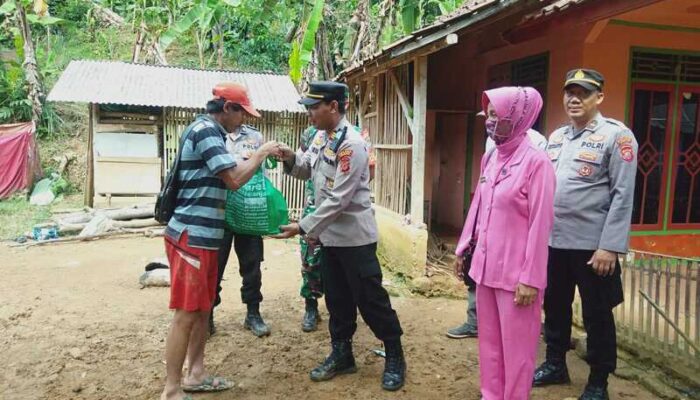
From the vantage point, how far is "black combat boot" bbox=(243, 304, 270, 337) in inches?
168

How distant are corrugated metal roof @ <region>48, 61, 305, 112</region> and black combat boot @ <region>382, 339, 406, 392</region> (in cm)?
757

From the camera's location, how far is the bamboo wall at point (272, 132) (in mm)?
10320

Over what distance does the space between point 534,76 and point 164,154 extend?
24.0 feet

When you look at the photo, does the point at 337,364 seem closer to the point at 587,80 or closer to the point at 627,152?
the point at 627,152

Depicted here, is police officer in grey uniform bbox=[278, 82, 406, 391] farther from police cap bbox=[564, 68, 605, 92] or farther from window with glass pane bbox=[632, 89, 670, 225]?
window with glass pane bbox=[632, 89, 670, 225]

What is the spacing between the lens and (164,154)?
10398mm

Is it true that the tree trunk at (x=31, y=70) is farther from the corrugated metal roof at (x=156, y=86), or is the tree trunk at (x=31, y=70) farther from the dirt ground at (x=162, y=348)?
the dirt ground at (x=162, y=348)

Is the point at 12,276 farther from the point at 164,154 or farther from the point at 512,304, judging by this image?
the point at 512,304

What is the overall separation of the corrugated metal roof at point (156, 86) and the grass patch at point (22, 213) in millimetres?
2339

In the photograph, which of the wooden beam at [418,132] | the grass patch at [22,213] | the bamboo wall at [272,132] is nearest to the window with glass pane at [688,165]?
the wooden beam at [418,132]

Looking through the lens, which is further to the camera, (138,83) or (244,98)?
(138,83)

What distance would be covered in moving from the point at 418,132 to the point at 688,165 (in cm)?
312

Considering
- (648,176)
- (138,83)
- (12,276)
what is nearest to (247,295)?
(12,276)

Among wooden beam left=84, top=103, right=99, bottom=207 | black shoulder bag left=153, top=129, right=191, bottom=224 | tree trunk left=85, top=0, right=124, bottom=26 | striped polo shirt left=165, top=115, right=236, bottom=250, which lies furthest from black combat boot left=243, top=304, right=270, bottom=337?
tree trunk left=85, top=0, right=124, bottom=26
